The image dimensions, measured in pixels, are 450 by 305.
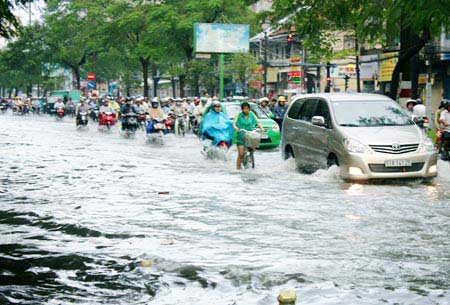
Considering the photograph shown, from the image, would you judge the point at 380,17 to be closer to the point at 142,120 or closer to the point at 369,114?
the point at 369,114

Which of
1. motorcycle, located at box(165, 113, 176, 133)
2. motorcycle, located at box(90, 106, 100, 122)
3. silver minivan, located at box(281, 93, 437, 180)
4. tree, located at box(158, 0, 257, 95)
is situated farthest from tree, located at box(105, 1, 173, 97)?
silver minivan, located at box(281, 93, 437, 180)

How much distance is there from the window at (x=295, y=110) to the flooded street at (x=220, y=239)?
4.93 ft

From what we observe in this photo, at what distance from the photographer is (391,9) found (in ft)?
43.4

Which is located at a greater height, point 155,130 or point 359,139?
point 359,139

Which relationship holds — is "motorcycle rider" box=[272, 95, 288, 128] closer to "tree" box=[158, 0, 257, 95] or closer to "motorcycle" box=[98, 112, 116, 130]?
"motorcycle" box=[98, 112, 116, 130]

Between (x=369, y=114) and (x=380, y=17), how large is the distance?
→ 2913 millimetres

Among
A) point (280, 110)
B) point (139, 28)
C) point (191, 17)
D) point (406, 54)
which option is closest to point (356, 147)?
point (406, 54)

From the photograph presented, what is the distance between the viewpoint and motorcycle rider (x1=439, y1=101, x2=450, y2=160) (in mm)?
18750

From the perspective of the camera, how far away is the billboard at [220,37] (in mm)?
44781

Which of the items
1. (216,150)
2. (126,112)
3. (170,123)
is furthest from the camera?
(170,123)

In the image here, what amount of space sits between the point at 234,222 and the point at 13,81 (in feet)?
303

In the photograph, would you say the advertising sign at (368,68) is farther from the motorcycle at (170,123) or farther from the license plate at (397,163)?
the license plate at (397,163)

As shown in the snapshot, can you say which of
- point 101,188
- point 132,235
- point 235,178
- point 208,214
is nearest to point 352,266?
point 132,235

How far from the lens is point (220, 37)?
46.0 m
